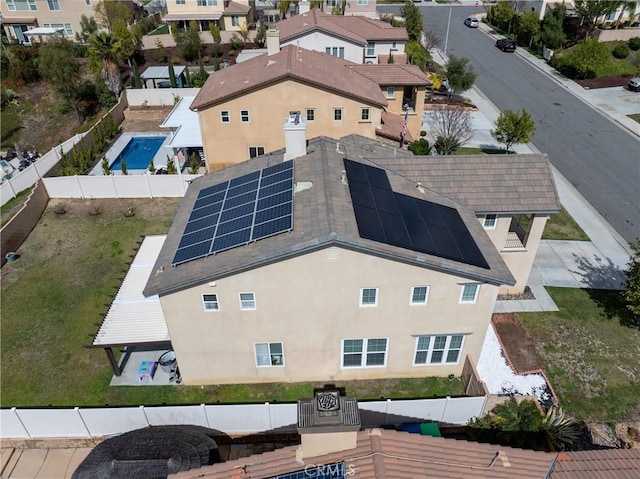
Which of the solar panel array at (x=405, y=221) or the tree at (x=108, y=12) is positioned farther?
the tree at (x=108, y=12)

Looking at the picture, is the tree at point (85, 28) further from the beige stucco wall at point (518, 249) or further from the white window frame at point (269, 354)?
the beige stucco wall at point (518, 249)

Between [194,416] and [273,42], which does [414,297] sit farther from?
[273,42]

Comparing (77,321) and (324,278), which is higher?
(324,278)

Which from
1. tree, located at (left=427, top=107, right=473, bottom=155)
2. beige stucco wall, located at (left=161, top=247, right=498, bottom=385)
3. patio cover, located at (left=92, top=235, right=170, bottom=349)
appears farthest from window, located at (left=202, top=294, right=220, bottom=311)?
tree, located at (left=427, top=107, right=473, bottom=155)

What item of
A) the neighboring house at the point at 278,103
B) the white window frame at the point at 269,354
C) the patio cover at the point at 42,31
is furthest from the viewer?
the patio cover at the point at 42,31

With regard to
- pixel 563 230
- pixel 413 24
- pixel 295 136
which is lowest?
pixel 563 230

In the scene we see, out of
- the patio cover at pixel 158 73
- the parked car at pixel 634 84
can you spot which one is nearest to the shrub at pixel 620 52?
the parked car at pixel 634 84

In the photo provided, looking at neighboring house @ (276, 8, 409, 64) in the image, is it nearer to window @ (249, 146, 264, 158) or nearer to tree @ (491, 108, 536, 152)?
window @ (249, 146, 264, 158)

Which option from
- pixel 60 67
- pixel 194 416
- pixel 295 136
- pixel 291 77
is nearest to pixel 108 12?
pixel 60 67
